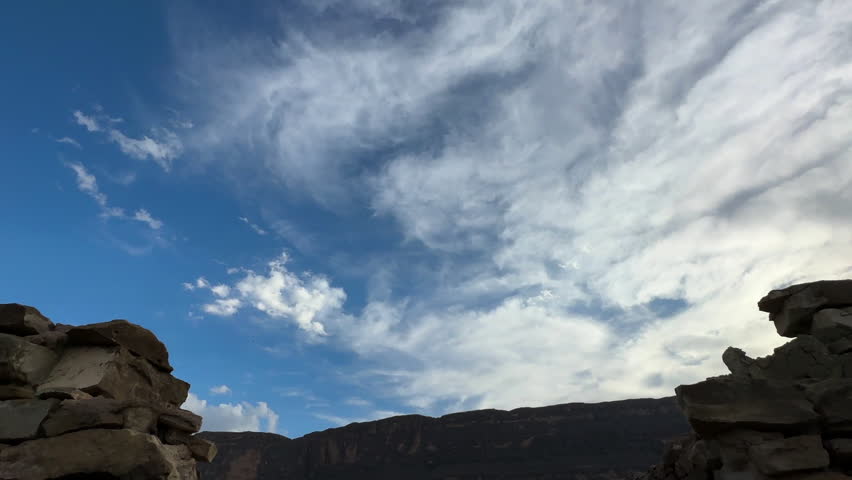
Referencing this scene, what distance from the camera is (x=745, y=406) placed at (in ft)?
18.2

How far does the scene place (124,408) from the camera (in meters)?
4.92

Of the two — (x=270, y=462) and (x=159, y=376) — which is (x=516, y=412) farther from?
(x=159, y=376)

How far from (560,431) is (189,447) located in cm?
8685

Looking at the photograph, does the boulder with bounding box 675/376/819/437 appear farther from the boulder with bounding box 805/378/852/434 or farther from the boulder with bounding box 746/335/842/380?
the boulder with bounding box 746/335/842/380

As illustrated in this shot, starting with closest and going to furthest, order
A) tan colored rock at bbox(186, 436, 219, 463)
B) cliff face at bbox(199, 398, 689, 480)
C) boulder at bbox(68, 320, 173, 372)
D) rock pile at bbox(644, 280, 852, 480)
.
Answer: rock pile at bbox(644, 280, 852, 480) < boulder at bbox(68, 320, 173, 372) < tan colored rock at bbox(186, 436, 219, 463) < cliff face at bbox(199, 398, 689, 480)

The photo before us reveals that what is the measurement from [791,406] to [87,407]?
707 cm

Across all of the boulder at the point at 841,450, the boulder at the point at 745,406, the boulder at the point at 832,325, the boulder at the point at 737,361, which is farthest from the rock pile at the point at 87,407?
the boulder at the point at 832,325

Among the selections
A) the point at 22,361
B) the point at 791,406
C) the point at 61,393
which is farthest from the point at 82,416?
the point at 791,406

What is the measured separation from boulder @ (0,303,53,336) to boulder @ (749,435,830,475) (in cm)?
768

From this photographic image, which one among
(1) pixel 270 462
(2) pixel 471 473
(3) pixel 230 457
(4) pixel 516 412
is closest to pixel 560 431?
(4) pixel 516 412

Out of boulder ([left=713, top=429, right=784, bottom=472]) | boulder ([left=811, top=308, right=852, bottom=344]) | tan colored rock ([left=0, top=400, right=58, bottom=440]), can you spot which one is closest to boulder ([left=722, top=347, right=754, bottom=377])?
boulder ([left=811, top=308, right=852, bottom=344])

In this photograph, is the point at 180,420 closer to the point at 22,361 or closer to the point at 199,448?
the point at 199,448

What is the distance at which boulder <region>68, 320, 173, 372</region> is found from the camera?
219 inches

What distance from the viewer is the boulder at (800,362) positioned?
237 inches
